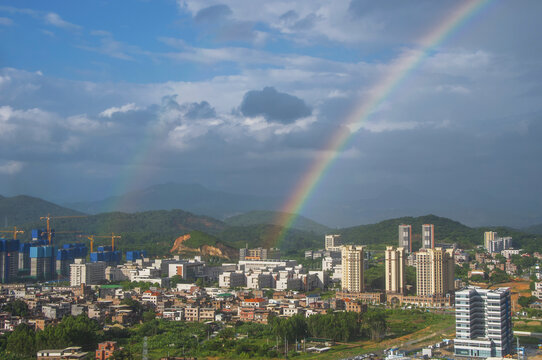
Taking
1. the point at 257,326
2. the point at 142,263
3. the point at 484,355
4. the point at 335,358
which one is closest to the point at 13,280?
the point at 142,263

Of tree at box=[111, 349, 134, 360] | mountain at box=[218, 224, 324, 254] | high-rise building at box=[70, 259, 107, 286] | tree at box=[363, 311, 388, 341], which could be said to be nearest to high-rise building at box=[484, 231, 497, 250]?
mountain at box=[218, 224, 324, 254]

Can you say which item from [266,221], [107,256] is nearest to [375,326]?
[107,256]

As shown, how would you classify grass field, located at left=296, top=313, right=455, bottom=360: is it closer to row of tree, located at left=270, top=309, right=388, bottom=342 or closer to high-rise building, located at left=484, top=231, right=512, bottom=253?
row of tree, located at left=270, top=309, right=388, bottom=342

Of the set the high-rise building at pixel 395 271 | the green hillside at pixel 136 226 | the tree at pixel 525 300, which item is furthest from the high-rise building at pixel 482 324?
the green hillside at pixel 136 226

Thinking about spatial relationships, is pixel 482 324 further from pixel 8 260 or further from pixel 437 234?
pixel 437 234

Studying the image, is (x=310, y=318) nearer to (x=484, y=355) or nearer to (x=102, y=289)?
(x=484, y=355)
